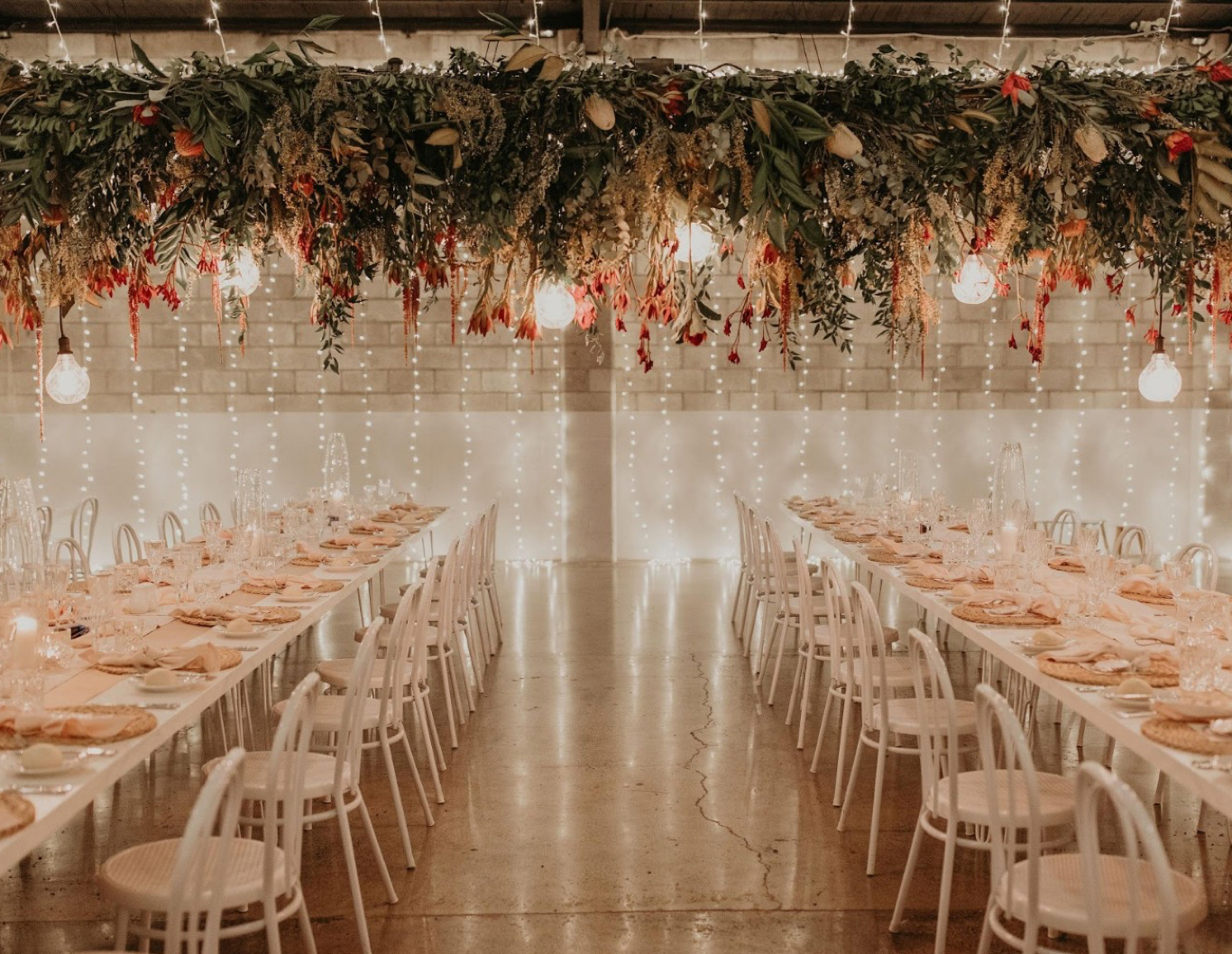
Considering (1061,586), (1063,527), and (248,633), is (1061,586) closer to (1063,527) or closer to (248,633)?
(248,633)

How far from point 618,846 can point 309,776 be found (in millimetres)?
1189

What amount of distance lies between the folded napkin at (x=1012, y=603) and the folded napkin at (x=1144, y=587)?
1.23ft

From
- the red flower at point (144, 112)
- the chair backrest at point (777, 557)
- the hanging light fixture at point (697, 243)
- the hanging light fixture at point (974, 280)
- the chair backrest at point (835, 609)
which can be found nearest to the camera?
the red flower at point (144, 112)

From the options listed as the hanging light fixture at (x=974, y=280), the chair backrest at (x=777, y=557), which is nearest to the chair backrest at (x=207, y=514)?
the chair backrest at (x=777, y=557)

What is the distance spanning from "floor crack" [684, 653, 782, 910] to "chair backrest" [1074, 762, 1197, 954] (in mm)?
1335

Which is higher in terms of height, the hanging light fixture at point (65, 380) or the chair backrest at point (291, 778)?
the hanging light fixture at point (65, 380)

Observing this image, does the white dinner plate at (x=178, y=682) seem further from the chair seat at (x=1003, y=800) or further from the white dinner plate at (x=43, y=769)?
the chair seat at (x=1003, y=800)

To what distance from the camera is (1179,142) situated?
410 centimetres

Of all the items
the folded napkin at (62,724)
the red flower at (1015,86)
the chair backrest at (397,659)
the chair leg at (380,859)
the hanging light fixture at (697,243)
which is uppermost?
the red flower at (1015,86)

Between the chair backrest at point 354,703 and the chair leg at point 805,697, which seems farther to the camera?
the chair leg at point 805,697

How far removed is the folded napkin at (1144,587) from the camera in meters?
4.55

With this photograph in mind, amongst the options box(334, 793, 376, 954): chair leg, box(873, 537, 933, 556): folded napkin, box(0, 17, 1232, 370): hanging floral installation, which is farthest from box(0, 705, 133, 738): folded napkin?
box(873, 537, 933, 556): folded napkin

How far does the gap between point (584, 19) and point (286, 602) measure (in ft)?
20.3

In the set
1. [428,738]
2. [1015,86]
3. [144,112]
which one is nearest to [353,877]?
[428,738]
